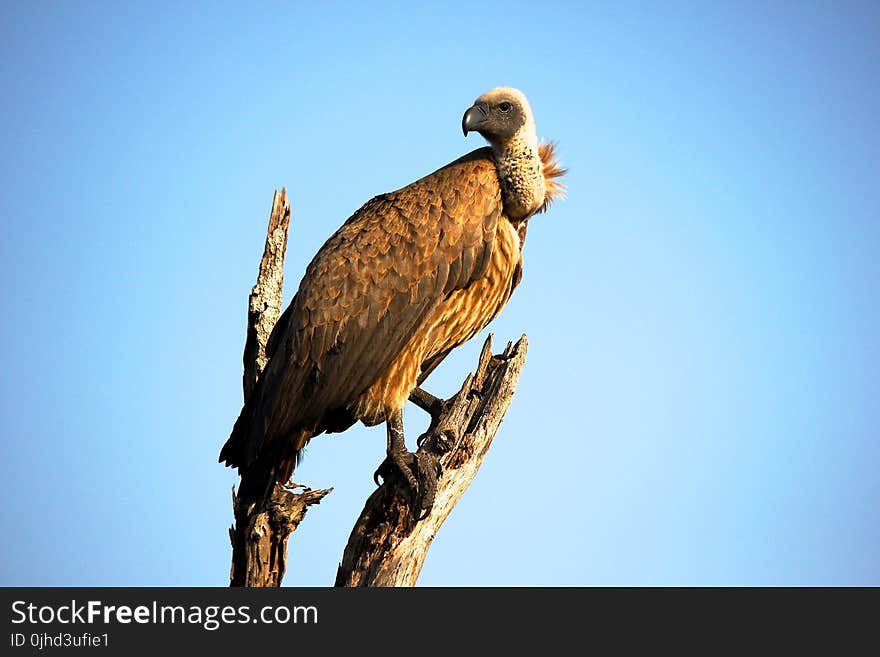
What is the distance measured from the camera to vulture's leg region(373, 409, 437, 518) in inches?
254

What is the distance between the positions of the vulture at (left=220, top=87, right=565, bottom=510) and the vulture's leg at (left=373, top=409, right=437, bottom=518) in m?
0.01

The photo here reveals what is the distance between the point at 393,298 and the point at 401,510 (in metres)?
1.56

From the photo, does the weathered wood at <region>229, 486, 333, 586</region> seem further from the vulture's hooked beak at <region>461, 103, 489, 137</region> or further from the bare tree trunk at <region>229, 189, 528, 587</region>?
the vulture's hooked beak at <region>461, 103, 489, 137</region>

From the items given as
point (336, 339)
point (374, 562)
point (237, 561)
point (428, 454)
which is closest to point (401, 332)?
point (336, 339)

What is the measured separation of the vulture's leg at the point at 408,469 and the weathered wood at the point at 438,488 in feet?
0.25

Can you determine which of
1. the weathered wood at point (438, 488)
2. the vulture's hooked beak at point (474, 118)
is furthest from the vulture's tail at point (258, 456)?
the vulture's hooked beak at point (474, 118)

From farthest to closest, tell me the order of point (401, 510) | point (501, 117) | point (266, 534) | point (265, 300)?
point (265, 300) → point (501, 117) → point (266, 534) → point (401, 510)

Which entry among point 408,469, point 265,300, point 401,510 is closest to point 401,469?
point 408,469

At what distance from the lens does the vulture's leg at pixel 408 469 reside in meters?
6.44

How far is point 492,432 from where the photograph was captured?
6938 millimetres

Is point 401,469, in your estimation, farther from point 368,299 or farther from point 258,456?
point 368,299

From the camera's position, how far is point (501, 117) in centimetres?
721

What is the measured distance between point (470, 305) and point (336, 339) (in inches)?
43.8

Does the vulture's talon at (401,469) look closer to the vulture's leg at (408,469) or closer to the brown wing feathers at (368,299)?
the vulture's leg at (408,469)
